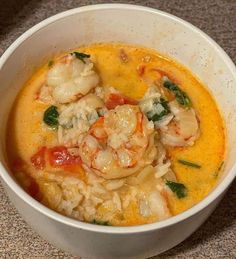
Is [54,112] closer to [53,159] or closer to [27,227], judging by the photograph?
[53,159]

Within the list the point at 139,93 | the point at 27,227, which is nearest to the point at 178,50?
the point at 139,93

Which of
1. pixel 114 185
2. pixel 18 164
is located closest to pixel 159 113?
pixel 114 185

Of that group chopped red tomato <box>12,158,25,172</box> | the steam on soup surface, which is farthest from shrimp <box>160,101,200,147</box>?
chopped red tomato <box>12,158,25,172</box>

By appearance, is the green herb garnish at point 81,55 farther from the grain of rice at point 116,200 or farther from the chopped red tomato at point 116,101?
the grain of rice at point 116,200

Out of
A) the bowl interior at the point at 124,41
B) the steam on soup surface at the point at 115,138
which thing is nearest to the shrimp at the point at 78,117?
the steam on soup surface at the point at 115,138

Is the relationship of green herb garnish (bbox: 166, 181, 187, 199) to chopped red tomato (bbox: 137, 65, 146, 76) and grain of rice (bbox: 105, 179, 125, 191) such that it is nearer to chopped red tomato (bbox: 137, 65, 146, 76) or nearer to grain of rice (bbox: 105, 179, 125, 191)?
grain of rice (bbox: 105, 179, 125, 191)

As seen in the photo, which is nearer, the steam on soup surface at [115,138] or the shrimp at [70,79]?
the steam on soup surface at [115,138]
